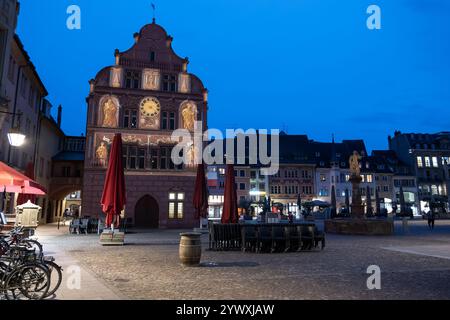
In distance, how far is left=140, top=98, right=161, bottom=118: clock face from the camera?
30875mm

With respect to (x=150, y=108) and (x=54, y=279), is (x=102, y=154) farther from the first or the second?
(x=54, y=279)

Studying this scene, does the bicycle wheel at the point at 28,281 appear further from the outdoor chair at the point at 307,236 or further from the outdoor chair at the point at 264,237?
the outdoor chair at the point at 307,236

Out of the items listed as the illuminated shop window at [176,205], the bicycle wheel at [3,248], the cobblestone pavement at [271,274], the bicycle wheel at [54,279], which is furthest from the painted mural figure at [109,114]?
the bicycle wheel at [54,279]

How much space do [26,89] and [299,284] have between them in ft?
92.0

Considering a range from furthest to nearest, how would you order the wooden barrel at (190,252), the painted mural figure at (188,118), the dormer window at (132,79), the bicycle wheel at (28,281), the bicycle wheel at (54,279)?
the painted mural figure at (188,118) → the dormer window at (132,79) → the wooden barrel at (190,252) → the bicycle wheel at (54,279) → the bicycle wheel at (28,281)

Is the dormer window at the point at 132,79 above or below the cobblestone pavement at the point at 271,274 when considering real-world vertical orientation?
above

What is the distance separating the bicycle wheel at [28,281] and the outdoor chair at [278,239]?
9322 mm

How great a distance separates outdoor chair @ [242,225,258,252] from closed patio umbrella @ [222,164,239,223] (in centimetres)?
247

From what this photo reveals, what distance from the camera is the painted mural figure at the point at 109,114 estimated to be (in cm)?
3003

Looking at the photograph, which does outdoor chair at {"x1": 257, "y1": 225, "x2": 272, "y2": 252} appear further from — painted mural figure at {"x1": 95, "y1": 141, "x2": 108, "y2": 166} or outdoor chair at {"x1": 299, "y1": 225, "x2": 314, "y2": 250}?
painted mural figure at {"x1": 95, "y1": 141, "x2": 108, "y2": 166}

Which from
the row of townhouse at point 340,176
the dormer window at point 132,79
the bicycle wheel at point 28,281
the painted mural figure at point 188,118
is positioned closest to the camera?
the bicycle wheel at point 28,281

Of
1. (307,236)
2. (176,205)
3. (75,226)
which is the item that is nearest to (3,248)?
(307,236)
